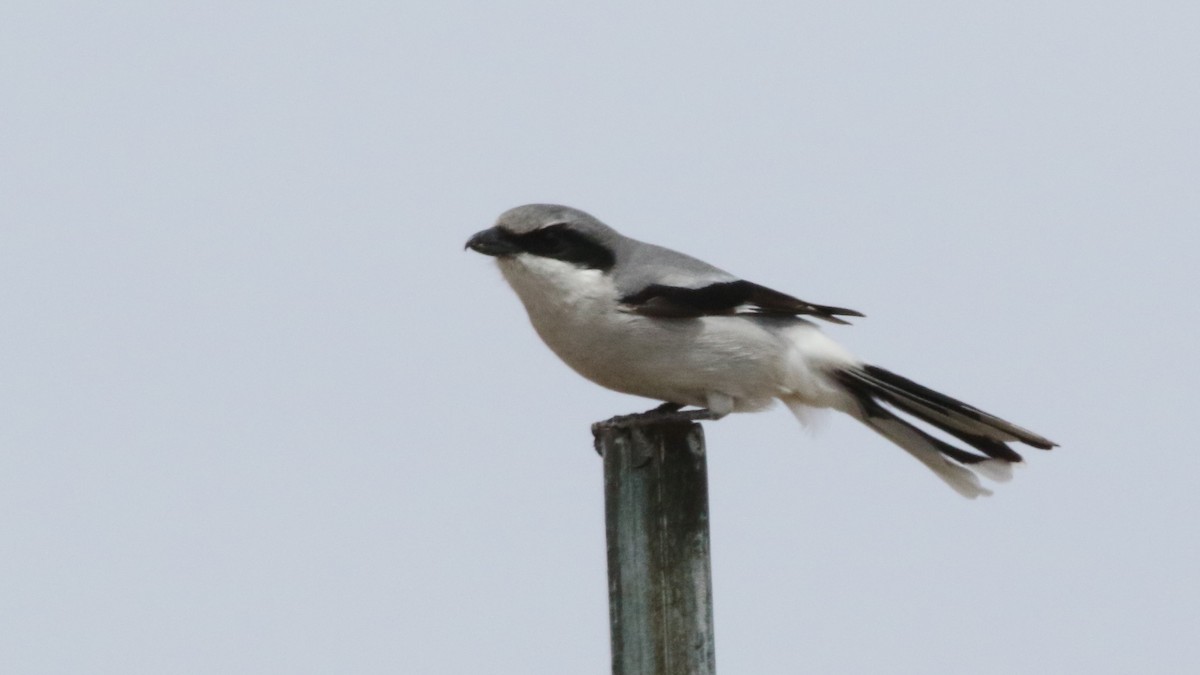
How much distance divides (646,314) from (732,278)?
1.51ft

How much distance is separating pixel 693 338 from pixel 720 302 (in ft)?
0.67

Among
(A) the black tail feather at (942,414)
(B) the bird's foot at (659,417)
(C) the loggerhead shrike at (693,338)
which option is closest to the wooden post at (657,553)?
(B) the bird's foot at (659,417)

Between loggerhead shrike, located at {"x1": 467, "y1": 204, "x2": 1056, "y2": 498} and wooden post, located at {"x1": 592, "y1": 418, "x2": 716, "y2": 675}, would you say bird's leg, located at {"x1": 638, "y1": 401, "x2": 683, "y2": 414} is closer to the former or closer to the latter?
loggerhead shrike, located at {"x1": 467, "y1": 204, "x2": 1056, "y2": 498}

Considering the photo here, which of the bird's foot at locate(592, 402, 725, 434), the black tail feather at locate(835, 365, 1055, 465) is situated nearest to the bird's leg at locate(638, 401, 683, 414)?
the bird's foot at locate(592, 402, 725, 434)

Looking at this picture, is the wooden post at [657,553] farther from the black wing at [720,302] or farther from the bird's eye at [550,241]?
the bird's eye at [550,241]

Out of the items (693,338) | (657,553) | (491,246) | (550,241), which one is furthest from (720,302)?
(657,553)

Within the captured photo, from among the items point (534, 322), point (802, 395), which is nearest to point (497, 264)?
point (534, 322)

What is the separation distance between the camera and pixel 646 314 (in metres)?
5.79

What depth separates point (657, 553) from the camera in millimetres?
4633

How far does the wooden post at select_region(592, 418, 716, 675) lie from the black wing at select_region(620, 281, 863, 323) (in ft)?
3.55

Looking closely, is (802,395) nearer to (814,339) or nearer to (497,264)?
(814,339)

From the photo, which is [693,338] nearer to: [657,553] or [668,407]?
[668,407]

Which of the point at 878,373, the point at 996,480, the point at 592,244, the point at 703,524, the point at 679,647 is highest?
the point at 592,244

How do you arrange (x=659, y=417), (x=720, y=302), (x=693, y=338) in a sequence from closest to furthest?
(x=659, y=417) → (x=693, y=338) → (x=720, y=302)
